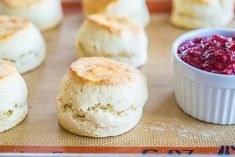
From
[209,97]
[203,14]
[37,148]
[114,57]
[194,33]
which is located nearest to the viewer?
[37,148]

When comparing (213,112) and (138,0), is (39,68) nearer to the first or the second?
(138,0)

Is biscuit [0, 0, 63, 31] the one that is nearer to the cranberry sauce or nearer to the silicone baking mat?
the silicone baking mat

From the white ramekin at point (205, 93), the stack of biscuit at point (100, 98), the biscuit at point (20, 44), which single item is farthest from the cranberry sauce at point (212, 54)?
the biscuit at point (20, 44)

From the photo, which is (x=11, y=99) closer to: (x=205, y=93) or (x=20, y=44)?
(x=20, y=44)

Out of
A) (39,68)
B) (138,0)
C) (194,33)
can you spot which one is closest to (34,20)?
(39,68)

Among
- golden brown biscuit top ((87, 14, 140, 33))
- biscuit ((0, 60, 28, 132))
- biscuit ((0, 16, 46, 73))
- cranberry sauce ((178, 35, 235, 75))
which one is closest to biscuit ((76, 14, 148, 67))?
golden brown biscuit top ((87, 14, 140, 33))

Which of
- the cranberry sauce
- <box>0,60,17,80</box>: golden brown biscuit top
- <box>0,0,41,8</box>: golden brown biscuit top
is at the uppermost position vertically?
the cranberry sauce

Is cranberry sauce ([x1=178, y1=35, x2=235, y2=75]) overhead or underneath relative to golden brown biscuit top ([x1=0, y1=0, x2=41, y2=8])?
overhead
